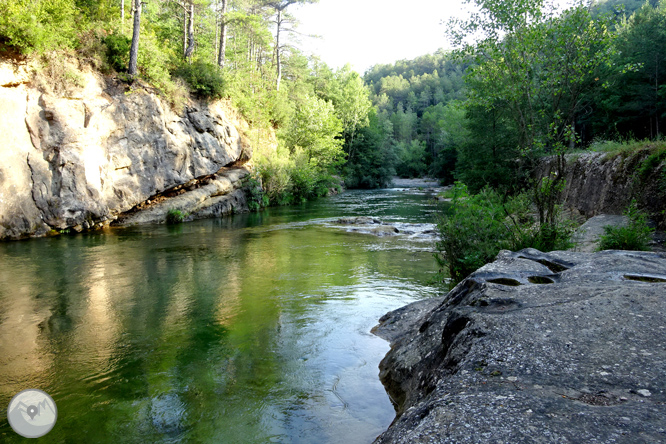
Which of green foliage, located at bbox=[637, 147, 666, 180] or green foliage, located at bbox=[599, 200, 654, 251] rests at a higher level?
green foliage, located at bbox=[637, 147, 666, 180]

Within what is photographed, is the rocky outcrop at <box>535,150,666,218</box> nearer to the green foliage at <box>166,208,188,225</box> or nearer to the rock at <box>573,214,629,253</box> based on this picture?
the rock at <box>573,214,629,253</box>

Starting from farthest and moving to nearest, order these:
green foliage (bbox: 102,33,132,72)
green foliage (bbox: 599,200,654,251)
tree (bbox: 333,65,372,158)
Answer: tree (bbox: 333,65,372,158) → green foliage (bbox: 102,33,132,72) → green foliage (bbox: 599,200,654,251)

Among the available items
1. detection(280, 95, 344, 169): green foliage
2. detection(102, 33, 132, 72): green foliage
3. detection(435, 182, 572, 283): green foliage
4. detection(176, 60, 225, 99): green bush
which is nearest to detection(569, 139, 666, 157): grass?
detection(435, 182, 572, 283): green foliage

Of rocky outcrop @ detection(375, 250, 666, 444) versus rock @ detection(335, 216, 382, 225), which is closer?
rocky outcrop @ detection(375, 250, 666, 444)

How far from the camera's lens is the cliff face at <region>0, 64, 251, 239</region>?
15.4 meters

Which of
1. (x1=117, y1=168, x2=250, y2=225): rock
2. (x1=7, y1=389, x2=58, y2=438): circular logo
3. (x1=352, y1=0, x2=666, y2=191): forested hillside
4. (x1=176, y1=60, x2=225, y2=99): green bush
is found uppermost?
(x1=176, y1=60, x2=225, y2=99): green bush

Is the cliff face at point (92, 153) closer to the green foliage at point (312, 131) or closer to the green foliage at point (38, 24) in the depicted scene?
the green foliage at point (38, 24)

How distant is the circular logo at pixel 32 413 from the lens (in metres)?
4.32

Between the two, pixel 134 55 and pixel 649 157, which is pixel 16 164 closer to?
pixel 134 55

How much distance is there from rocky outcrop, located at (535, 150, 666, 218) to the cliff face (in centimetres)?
1747

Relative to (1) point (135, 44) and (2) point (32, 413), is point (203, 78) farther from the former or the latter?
(2) point (32, 413)

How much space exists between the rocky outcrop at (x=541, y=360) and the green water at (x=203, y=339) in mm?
975

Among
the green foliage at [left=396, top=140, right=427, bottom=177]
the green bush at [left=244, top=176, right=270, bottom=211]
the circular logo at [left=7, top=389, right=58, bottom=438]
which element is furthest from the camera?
the green foliage at [left=396, top=140, right=427, bottom=177]

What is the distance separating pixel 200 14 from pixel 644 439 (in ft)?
125
